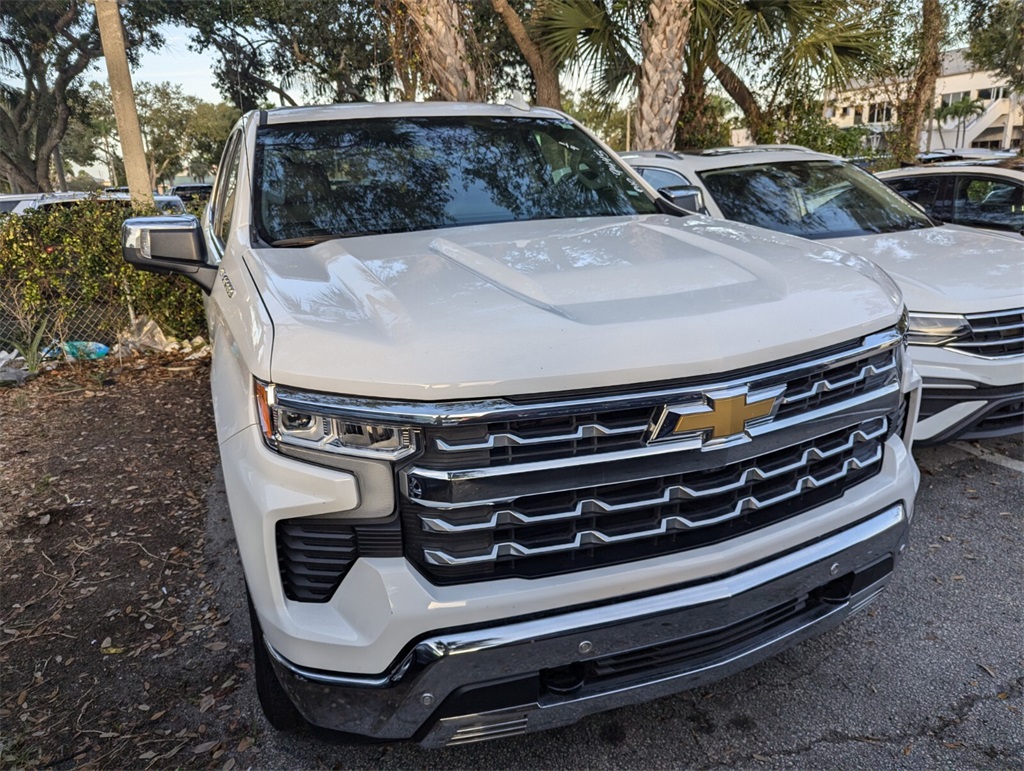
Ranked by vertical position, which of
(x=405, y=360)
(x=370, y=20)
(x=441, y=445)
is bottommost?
(x=441, y=445)

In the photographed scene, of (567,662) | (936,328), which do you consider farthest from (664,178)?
(567,662)

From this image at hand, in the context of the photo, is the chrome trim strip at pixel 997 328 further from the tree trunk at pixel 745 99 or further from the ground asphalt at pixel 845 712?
the tree trunk at pixel 745 99

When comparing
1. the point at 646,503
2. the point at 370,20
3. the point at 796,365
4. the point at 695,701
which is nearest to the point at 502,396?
the point at 646,503

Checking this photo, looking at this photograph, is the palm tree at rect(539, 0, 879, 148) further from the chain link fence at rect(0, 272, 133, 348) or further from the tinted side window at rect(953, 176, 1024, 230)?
the chain link fence at rect(0, 272, 133, 348)

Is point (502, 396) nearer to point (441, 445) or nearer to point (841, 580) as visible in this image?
point (441, 445)

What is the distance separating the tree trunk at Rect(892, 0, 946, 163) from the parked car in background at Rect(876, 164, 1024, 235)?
5875 millimetres

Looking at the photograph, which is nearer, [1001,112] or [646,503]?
[646,503]

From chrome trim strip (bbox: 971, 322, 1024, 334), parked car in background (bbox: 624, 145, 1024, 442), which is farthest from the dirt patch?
chrome trim strip (bbox: 971, 322, 1024, 334)

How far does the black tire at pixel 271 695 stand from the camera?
2.11 metres

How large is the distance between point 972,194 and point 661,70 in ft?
11.0

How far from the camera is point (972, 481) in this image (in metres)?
4.07

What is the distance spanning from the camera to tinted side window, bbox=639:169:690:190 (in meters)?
5.64

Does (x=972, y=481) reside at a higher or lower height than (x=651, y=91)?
lower

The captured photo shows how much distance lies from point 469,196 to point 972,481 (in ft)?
10.5
